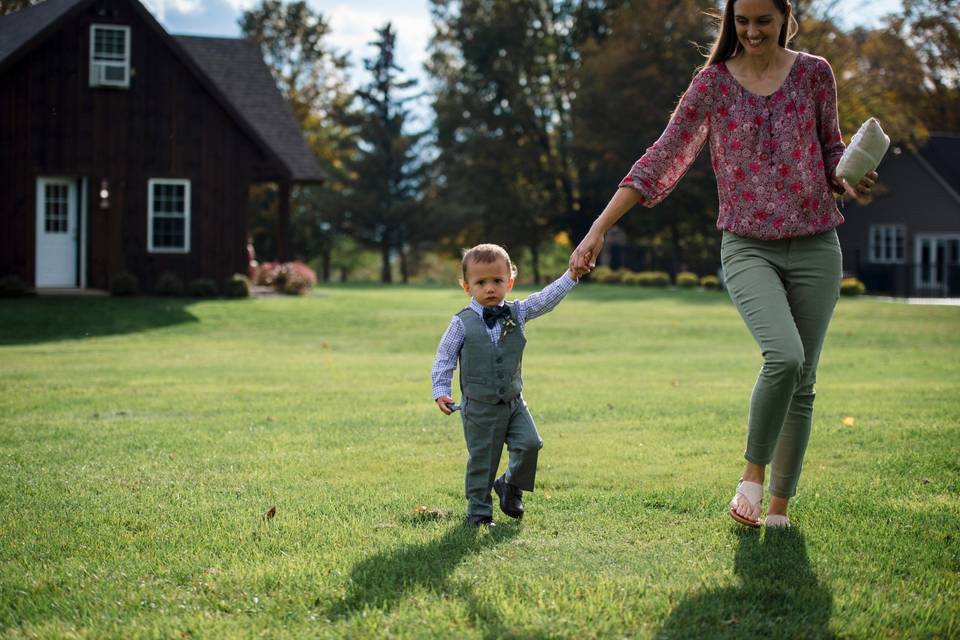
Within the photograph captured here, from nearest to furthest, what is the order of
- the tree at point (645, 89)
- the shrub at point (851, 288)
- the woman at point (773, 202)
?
the woman at point (773, 202), the shrub at point (851, 288), the tree at point (645, 89)

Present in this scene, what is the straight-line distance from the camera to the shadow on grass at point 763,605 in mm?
3318

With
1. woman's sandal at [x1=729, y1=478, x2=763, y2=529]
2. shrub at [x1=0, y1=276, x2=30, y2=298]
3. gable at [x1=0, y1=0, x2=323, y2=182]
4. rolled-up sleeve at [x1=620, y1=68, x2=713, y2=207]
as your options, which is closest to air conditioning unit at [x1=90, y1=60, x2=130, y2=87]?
gable at [x1=0, y1=0, x2=323, y2=182]

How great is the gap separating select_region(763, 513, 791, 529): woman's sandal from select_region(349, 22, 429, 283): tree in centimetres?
5057

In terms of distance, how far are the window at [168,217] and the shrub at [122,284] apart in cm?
144

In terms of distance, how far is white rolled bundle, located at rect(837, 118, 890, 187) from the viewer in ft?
14.4

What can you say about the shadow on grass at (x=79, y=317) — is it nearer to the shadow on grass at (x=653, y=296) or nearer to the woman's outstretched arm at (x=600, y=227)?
the shadow on grass at (x=653, y=296)

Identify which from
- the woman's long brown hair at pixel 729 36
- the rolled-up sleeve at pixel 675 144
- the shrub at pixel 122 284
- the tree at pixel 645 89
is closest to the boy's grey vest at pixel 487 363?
the rolled-up sleeve at pixel 675 144

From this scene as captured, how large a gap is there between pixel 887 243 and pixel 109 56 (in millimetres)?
30898

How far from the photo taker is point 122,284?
22844 millimetres

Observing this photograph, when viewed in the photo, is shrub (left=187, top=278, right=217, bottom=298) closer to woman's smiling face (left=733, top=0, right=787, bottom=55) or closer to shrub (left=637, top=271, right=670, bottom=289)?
shrub (left=637, top=271, right=670, bottom=289)

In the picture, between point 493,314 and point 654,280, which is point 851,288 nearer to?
point 654,280

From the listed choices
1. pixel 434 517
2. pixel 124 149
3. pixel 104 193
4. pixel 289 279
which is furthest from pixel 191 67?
pixel 434 517

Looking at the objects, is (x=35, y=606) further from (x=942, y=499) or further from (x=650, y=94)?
(x=650, y=94)

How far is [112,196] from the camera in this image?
2381 cm
